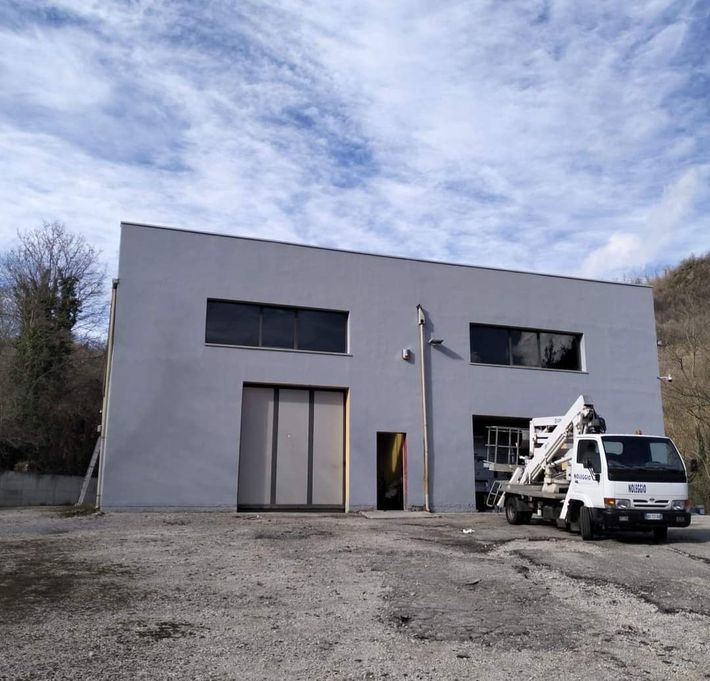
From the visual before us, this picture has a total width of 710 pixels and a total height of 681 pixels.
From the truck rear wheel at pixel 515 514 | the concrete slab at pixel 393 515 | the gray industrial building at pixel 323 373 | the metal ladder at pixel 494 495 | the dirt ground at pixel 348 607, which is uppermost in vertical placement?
the gray industrial building at pixel 323 373

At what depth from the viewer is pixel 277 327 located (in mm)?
18984

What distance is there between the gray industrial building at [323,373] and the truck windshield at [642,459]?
7140 millimetres

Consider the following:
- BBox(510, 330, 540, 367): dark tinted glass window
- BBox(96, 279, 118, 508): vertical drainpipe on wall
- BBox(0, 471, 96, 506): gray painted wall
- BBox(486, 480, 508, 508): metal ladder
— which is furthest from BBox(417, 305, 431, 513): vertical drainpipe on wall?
BBox(0, 471, 96, 506): gray painted wall

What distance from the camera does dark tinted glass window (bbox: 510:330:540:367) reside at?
69.9ft

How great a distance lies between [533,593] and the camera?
816cm

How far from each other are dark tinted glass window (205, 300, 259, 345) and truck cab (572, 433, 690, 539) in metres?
9.48

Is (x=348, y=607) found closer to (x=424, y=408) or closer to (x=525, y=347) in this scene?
(x=424, y=408)

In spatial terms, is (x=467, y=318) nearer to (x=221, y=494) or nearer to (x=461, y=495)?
(x=461, y=495)

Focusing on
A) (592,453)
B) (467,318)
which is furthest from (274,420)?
(592,453)

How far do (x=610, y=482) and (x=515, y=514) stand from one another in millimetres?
3741

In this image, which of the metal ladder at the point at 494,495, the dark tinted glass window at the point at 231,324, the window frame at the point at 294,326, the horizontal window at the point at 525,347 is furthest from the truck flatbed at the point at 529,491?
the dark tinted glass window at the point at 231,324

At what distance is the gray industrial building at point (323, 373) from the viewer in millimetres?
17438

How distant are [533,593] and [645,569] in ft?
8.75

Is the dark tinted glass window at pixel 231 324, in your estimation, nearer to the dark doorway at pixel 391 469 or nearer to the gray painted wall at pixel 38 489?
the dark doorway at pixel 391 469
